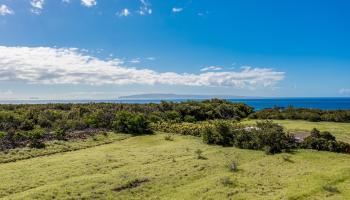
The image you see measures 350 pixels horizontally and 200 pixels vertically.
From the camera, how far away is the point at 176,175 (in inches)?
834

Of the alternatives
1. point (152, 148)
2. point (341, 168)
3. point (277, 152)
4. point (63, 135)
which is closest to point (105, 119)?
point (63, 135)

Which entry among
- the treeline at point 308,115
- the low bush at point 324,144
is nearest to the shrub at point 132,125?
the low bush at point 324,144

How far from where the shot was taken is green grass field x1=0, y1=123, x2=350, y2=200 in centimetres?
1778

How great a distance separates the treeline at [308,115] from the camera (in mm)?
51281

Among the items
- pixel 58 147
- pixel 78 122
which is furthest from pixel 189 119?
pixel 58 147

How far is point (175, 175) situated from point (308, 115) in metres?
38.9

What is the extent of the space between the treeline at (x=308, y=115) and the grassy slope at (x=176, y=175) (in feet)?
88.6

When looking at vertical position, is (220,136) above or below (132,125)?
below

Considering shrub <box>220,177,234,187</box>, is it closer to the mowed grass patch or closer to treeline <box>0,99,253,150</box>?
the mowed grass patch

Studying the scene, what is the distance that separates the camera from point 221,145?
1277 inches

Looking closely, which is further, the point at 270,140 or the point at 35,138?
the point at 35,138

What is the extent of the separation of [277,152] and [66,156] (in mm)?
17948

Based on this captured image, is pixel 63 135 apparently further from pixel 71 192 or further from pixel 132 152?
pixel 71 192

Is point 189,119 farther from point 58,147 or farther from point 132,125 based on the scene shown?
point 58,147
